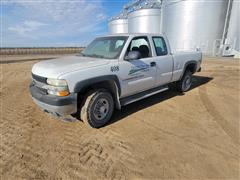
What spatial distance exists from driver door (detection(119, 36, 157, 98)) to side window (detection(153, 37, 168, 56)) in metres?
0.31

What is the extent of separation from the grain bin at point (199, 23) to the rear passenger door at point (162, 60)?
1633 centimetres

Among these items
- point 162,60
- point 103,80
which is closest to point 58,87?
point 103,80

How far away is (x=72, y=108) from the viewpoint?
3131 mm

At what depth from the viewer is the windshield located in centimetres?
384

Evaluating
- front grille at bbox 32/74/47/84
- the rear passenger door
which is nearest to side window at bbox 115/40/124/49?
the rear passenger door

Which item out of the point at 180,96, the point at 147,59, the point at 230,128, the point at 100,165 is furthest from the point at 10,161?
the point at 180,96

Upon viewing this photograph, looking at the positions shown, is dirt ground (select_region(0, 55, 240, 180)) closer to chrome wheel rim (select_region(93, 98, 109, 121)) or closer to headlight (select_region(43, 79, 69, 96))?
chrome wheel rim (select_region(93, 98, 109, 121))

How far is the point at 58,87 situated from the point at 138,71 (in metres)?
1.85

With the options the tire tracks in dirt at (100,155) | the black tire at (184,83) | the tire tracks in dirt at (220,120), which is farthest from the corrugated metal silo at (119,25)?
the tire tracks in dirt at (100,155)

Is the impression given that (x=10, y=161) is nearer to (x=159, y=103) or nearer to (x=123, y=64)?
(x=123, y=64)

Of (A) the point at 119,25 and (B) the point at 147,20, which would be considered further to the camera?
(A) the point at 119,25

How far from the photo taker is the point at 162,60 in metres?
4.58

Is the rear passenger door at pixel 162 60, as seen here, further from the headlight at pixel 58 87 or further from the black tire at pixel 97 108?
the headlight at pixel 58 87

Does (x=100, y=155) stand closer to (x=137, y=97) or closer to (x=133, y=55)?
(x=137, y=97)
